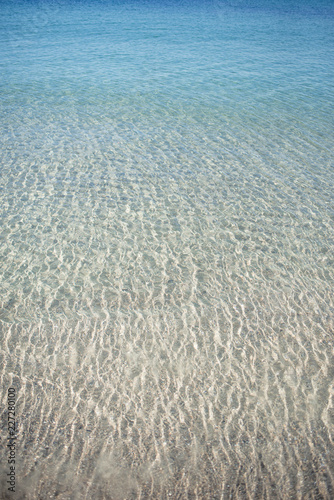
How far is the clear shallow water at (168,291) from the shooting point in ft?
6.86

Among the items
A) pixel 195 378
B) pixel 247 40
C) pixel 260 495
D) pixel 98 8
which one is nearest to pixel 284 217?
pixel 195 378

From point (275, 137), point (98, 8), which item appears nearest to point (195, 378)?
point (275, 137)

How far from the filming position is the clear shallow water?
6.86ft

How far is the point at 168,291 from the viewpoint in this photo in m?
3.21

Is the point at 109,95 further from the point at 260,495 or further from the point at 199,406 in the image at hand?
the point at 260,495

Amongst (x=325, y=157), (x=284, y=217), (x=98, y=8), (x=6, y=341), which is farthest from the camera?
(x=98, y=8)

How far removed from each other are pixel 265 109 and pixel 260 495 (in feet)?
21.0

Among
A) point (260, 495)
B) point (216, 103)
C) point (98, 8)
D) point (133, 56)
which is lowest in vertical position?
point (260, 495)

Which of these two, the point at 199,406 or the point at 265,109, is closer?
the point at 199,406

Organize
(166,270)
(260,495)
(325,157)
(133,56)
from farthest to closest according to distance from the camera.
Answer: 1. (133,56)
2. (325,157)
3. (166,270)
4. (260,495)

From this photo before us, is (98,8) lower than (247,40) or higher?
higher

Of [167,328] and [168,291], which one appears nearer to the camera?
[167,328]

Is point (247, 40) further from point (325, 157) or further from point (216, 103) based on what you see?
point (325, 157)

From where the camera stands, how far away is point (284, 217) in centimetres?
413
